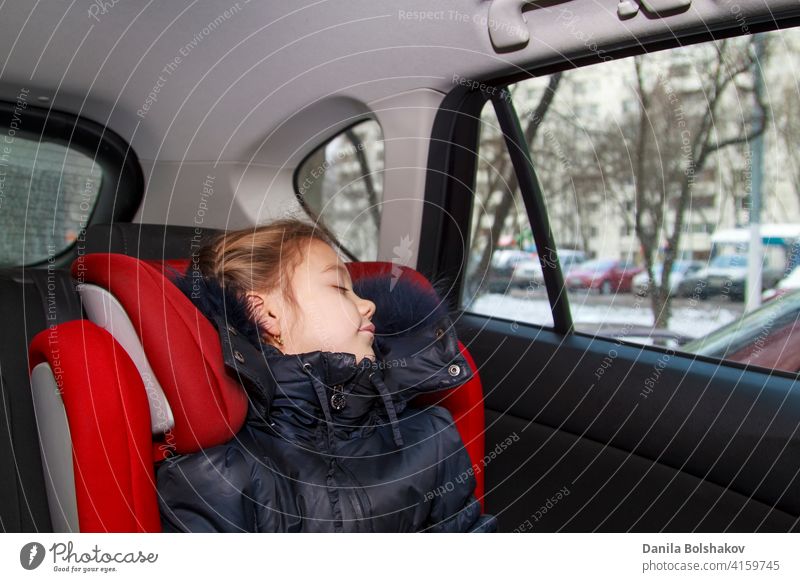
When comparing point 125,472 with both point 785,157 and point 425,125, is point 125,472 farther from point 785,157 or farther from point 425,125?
point 785,157

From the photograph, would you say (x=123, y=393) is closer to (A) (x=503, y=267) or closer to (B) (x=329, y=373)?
(B) (x=329, y=373)

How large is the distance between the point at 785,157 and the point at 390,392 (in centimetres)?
110

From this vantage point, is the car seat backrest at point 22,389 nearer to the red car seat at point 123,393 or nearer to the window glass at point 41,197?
the red car seat at point 123,393

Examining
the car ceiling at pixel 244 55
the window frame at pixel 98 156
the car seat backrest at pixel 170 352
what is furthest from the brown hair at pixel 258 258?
the window frame at pixel 98 156

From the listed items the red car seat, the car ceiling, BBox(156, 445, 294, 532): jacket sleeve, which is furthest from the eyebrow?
the car ceiling

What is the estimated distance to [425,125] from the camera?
1890 mm

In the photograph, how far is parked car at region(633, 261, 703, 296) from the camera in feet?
6.12

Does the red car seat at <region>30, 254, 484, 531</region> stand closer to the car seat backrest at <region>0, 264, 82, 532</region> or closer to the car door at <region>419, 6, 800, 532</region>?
the car seat backrest at <region>0, 264, 82, 532</region>

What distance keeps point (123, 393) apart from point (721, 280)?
1390mm

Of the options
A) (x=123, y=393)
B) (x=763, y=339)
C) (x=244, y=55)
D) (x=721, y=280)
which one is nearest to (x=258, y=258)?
(x=123, y=393)

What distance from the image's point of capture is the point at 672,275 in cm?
190

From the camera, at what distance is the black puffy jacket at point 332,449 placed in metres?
1.04

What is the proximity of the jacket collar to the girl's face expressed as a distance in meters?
0.05

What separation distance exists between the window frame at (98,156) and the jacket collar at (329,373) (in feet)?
2.52
